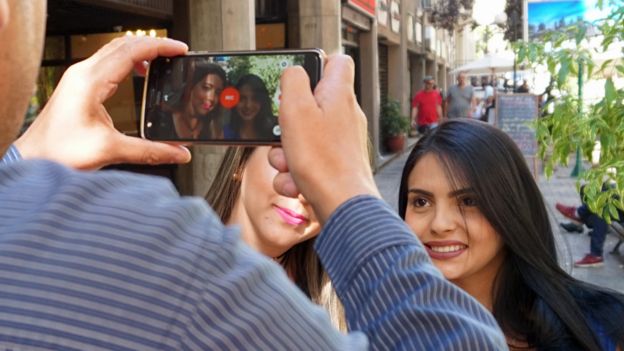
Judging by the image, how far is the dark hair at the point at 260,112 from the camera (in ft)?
5.49

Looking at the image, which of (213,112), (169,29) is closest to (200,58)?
(213,112)

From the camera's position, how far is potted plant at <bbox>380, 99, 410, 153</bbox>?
1991 centimetres

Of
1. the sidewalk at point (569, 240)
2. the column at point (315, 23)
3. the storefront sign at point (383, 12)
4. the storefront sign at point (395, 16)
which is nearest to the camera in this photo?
the sidewalk at point (569, 240)

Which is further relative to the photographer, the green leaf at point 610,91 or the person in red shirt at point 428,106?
the person in red shirt at point 428,106

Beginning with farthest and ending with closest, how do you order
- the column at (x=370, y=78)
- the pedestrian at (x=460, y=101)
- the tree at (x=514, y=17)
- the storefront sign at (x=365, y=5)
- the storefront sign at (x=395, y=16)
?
the storefront sign at (x=395, y=16)
the column at (x=370, y=78)
the tree at (x=514, y=17)
the pedestrian at (x=460, y=101)
the storefront sign at (x=365, y=5)

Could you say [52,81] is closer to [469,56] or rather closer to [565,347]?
[565,347]

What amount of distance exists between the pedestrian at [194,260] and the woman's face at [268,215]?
129 centimetres

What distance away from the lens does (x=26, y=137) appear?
5.56 ft

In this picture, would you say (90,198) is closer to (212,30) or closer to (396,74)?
(212,30)

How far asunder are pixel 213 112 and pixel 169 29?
7995 mm

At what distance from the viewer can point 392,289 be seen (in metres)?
1.00

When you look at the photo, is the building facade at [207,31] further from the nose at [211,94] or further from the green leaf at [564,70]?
the nose at [211,94]

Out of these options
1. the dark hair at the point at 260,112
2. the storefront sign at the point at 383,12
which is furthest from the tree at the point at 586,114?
the storefront sign at the point at 383,12

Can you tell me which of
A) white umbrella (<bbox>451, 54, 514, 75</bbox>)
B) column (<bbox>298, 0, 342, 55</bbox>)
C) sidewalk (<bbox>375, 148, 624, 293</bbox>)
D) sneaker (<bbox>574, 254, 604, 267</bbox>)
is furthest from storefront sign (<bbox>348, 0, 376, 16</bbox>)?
sneaker (<bbox>574, 254, 604, 267</bbox>)
